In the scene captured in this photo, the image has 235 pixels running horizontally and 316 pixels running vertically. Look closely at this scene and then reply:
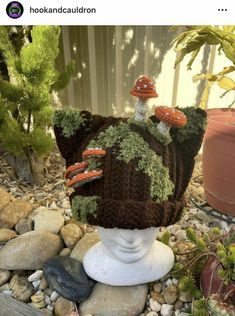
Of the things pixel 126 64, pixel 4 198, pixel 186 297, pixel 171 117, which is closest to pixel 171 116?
pixel 171 117

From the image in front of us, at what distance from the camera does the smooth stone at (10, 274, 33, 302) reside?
46.0 inches

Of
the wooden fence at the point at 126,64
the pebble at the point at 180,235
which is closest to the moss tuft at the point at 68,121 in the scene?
the pebble at the point at 180,235

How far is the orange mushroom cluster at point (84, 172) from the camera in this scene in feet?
3.02

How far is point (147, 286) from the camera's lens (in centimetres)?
114

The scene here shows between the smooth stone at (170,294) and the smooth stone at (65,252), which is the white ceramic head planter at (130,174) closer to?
the smooth stone at (170,294)

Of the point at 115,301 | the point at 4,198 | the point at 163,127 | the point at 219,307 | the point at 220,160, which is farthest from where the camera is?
the point at 4,198

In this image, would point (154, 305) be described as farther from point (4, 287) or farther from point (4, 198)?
point (4, 198)

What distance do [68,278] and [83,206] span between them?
30 cm

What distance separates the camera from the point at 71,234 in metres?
1.34

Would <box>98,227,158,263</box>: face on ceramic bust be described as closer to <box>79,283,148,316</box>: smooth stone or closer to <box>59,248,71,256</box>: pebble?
<box>79,283,148,316</box>: smooth stone

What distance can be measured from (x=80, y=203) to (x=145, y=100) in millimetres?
315

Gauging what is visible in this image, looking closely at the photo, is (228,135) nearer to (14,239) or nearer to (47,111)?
(47,111)

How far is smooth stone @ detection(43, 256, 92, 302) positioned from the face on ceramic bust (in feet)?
0.44
